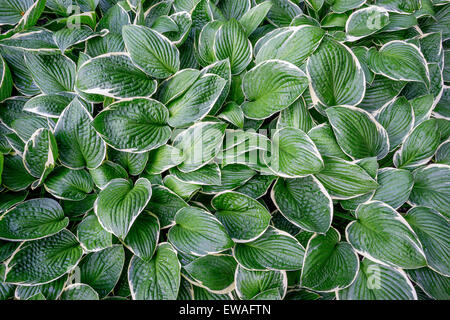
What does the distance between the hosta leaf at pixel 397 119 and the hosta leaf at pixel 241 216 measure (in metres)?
0.52

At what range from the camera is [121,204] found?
0.96 meters

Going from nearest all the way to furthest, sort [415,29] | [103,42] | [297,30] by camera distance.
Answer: [297,30]
[103,42]
[415,29]

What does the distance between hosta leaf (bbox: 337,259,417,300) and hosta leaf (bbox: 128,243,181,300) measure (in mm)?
492

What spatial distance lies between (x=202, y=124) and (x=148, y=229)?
1.18 feet

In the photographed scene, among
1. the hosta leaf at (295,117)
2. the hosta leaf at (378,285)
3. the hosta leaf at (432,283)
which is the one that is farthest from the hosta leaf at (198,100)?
the hosta leaf at (432,283)

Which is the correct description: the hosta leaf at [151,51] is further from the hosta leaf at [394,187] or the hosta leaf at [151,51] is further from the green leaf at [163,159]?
the hosta leaf at [394,187]

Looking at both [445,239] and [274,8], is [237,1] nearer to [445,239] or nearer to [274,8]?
[274,8]

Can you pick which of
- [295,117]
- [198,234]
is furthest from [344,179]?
[198,234]

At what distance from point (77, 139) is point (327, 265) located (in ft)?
2.81

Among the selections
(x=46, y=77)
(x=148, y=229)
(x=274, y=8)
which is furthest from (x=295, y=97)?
(x=46, y=77)

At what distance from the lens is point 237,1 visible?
134 centimetres

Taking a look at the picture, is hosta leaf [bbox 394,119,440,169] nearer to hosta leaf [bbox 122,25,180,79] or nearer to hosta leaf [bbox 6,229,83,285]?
hosta leaf [bbox 122,25,180,79]

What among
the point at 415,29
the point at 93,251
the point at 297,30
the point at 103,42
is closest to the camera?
the point at 93,251

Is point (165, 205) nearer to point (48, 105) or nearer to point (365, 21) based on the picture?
point (48, 105)
